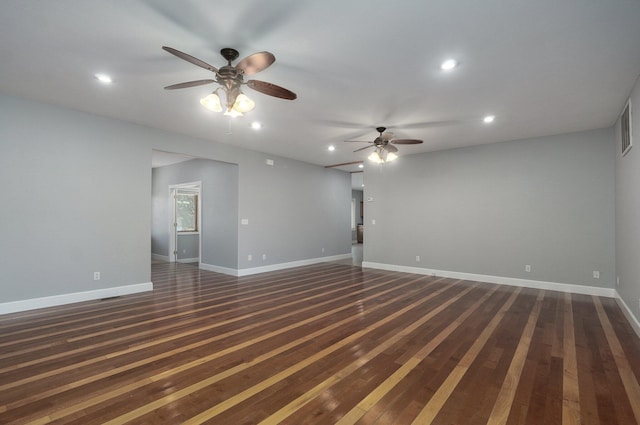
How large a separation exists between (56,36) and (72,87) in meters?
1.29

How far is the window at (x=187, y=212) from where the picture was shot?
9086mm

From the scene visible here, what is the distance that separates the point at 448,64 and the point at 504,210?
4112 mm

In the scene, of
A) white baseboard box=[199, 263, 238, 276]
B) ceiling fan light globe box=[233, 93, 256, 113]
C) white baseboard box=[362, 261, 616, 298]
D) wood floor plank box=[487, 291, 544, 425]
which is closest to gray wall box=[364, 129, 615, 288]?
white baseboard box=[362, 261, 616, 298]

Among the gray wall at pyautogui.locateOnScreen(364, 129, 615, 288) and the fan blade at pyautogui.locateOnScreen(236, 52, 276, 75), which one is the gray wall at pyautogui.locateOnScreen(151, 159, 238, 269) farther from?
the fan blade at pyautogui.locateOnScreen(236, 52, 276, 75)

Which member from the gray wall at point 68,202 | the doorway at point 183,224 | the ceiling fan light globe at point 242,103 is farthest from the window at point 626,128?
the doorway at point 183,224

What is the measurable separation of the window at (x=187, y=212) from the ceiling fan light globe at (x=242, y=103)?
6795mm

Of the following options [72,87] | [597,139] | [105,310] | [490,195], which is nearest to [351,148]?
[490,195]

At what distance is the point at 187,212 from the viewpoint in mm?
9367

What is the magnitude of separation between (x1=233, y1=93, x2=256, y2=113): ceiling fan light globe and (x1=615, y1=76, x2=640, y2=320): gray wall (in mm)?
4237

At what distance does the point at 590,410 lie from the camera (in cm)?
203

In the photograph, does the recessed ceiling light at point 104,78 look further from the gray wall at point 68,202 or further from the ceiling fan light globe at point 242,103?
the ceiling fan light globe at point 242,103

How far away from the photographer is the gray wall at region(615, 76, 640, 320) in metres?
3.45

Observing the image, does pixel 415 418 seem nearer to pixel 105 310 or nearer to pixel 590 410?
pixel 590 410

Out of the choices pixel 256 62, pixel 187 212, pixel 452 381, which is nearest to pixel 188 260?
pixel 187 212
